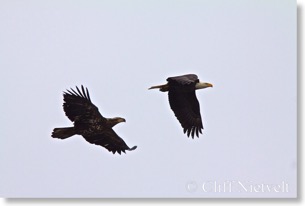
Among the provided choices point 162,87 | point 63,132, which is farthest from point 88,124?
point 162,87

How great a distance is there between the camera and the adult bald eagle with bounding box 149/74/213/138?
7.12 metres

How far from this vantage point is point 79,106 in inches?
267

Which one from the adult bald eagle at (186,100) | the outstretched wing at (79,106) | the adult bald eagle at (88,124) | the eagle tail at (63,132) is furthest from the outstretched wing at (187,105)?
the eagle tail at (63,132)

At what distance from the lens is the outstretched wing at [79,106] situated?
6.75 meters

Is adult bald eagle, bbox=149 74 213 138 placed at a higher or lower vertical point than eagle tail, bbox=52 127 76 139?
higher

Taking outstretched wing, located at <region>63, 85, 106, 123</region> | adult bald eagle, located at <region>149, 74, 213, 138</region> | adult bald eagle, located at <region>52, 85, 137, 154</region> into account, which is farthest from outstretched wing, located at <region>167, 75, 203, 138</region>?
outstretched wing, located at <region>63, 85, 106, 123</region>

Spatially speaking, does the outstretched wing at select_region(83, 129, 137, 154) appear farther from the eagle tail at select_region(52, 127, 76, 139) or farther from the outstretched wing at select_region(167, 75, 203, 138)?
the outstretched wing at select_region(167, 75, 203, 138)

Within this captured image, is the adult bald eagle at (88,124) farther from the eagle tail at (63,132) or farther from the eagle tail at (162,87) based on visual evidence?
the eagle tail at (162,87)

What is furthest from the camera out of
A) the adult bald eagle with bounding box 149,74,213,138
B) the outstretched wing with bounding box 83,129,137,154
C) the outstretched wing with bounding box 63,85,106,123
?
the outstretched wing with bounding box 83,129,137,154

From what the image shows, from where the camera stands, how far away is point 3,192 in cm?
721

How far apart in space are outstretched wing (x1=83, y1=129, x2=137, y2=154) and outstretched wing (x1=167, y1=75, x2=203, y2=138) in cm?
70

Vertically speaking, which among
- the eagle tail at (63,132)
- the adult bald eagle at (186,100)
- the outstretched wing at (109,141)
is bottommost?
the outstretched wing at (109,141)

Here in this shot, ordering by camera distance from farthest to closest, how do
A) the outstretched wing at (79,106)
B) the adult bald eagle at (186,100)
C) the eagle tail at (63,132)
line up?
the adult bald eagle at (186,100) < the eagle tail at (63,132) < the outstretched wing at (79,106)

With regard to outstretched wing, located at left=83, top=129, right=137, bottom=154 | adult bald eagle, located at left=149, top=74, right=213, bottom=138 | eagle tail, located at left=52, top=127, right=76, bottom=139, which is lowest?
outstretched wing, located at left=83, top=129, right=137, bottom=154
